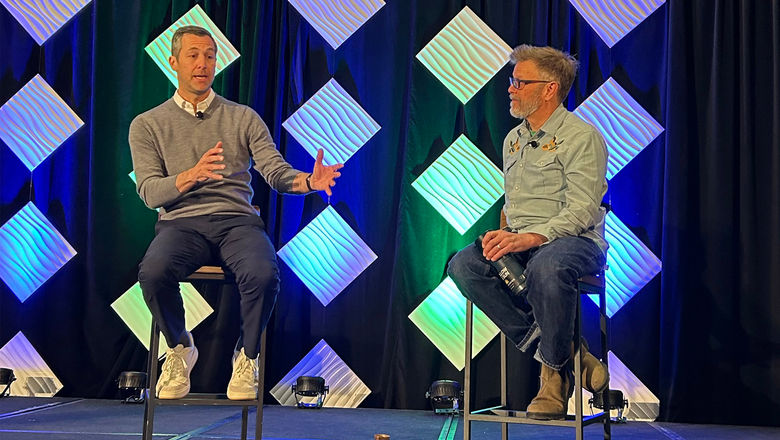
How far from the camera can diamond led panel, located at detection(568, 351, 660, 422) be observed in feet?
10.3

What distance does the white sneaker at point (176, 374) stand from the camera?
2271 mm

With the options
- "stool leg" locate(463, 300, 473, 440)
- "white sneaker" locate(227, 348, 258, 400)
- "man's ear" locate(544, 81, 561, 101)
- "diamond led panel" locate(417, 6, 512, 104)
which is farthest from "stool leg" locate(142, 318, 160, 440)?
"diamond led panel" locate(417, 6, 512, 104)

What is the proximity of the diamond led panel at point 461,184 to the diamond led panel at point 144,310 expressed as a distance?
1.03 meters

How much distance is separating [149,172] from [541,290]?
4.02 ft

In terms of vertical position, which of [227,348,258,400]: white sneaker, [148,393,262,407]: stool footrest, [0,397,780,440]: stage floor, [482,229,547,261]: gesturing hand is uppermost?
[482,229,547,261]: gesturing hand

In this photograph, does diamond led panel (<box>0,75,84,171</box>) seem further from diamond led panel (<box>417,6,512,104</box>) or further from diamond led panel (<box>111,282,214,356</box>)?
diamond led panel (<box>417,6,512,104</box>)

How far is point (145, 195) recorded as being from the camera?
2395 mm

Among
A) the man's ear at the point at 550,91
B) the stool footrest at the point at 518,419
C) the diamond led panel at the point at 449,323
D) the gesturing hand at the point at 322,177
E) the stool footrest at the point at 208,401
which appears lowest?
the stool footrest at the point at 518,419

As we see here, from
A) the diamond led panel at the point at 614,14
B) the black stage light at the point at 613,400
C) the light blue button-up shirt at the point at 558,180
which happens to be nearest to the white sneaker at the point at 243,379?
the light blue button-up shirt at the point at 558,180

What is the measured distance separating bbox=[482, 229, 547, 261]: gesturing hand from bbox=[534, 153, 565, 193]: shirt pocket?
185mm

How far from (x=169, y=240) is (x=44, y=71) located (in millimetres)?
1713

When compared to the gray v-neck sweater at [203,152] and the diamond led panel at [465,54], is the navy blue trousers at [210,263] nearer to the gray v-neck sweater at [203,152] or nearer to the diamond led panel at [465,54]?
the gray v-neck sweater at [203,152]

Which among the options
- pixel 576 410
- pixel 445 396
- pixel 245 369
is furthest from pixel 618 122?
pixel 245 369

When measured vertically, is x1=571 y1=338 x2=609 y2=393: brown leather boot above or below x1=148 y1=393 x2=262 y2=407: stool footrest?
above
